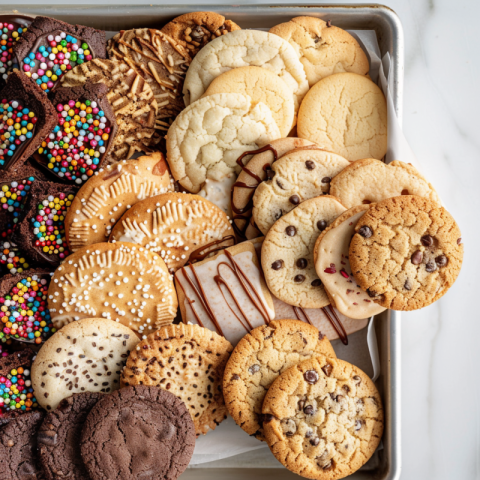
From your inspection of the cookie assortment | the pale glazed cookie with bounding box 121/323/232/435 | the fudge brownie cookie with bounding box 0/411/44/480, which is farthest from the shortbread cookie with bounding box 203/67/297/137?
the fudge brownie cookie with bounding box 0/411/44/480

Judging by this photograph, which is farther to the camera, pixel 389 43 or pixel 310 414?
pixel 389 43

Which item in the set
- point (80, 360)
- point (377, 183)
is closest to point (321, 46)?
point (377, 183)

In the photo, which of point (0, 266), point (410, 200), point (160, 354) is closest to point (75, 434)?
point (160, 354)

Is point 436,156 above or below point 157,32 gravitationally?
below


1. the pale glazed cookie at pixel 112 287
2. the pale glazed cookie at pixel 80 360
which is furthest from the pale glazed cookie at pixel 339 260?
the pale glazed cookie at pixel 80 360

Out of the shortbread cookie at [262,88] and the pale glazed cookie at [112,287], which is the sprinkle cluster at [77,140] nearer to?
the pale glazed cookie at [112,287]

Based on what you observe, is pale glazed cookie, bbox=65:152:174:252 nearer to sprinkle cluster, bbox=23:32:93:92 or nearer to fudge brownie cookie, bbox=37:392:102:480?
sprinkle cluster, bbox=23:32:93:92

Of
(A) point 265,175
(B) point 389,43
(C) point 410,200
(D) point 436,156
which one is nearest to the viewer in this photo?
(C) point 410,200

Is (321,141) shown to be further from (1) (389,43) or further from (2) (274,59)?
(1) (389,43)

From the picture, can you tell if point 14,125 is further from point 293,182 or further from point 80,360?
point 293,182
